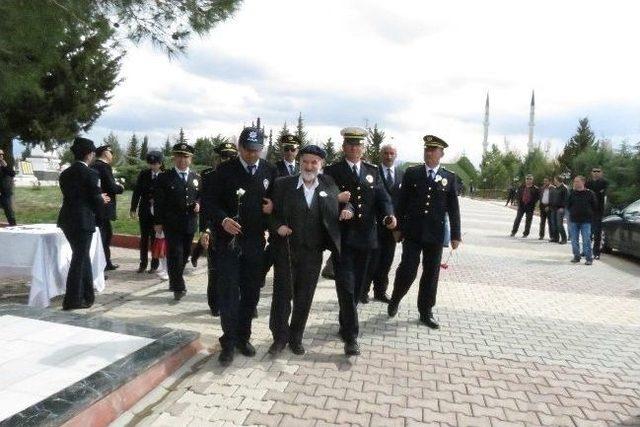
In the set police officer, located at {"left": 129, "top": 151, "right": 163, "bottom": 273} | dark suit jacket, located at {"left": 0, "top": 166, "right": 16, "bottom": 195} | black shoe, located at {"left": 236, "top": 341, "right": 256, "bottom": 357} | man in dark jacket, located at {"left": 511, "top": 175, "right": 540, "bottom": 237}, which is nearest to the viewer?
black shoe, located at {"left": 236, "top": 341, "right": 256, "bottom": 357}

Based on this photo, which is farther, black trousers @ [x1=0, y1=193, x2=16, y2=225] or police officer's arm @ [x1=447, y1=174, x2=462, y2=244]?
black trousers @ [x1=0, y1=193, x2=16, y2=225]

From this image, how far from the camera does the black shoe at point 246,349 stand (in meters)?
4.54

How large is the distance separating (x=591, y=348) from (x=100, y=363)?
4.54 m

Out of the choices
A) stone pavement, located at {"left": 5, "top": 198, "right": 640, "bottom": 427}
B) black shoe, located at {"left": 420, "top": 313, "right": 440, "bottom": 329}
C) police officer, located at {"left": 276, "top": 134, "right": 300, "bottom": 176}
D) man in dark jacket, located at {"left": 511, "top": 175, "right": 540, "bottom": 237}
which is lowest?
stone pavement, located at {"left": 5, "top": 198, "right": 640, "bottom": 427}

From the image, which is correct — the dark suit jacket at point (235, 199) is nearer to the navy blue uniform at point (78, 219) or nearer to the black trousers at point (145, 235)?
the navy blue uniform at point (78, 219)

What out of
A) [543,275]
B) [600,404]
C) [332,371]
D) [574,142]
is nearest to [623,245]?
[543,275]

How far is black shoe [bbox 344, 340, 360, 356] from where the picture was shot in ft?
15.2

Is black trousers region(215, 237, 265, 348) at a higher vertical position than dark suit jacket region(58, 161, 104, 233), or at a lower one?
lower

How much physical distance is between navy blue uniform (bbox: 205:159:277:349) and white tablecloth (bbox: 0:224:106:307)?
2627 millimetres

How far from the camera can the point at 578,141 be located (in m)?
57.1

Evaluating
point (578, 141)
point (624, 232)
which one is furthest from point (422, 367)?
point (578, 141)

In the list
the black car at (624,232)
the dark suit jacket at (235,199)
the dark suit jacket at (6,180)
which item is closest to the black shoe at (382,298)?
the dark suit jacket at (235,199)

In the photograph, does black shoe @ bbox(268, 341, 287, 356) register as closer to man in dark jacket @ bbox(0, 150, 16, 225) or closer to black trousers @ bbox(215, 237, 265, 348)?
black trousers @ bbox(215, 237, 265, 348)

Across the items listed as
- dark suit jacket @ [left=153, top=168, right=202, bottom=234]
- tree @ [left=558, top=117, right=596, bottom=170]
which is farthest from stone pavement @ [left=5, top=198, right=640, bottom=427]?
tree @ [left=558, top=117, right=596, bottom=170]
